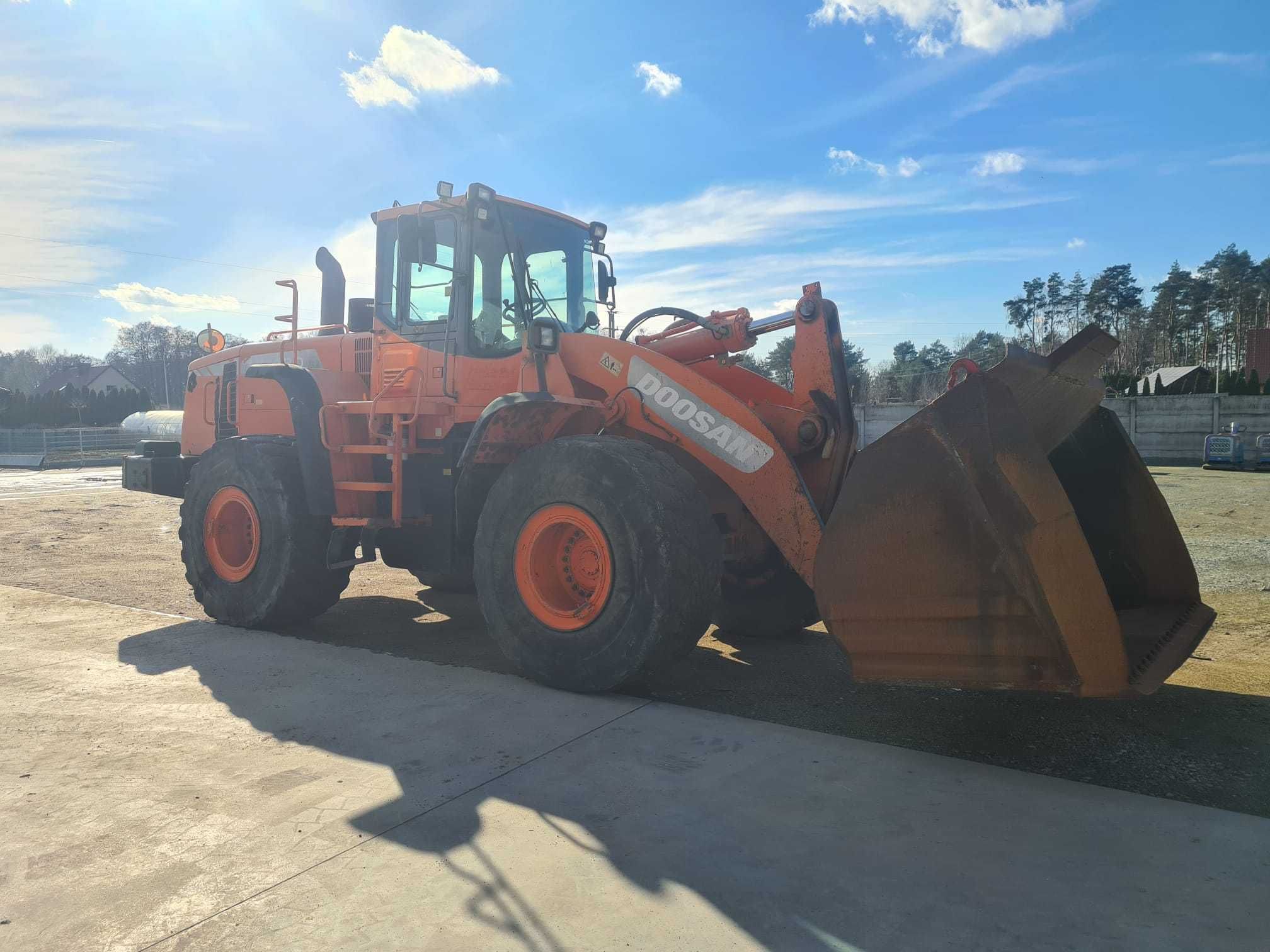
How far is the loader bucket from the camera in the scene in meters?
3.25

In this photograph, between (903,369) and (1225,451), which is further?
(903,369)

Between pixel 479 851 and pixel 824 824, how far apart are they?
1227 mm

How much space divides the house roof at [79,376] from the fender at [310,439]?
8242 cm

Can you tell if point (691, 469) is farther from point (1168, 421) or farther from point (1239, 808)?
point (1168, 421)

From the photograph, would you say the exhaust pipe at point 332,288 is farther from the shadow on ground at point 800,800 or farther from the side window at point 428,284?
the shadow on ground at point 800,800

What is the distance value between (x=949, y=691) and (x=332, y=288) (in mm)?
5623

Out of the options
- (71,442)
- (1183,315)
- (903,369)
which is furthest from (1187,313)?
(71,442)

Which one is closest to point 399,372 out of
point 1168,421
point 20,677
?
point 20,677

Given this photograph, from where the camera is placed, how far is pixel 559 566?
4.97m

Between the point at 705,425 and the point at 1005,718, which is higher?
the point at 705,425

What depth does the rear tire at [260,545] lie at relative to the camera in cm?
619

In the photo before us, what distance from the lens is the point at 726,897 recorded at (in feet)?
8.86

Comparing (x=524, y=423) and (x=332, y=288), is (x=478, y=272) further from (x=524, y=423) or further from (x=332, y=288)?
(x=332, y=288)

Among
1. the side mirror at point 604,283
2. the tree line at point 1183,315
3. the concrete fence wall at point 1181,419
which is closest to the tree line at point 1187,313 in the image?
the tree line at point 1183,315
